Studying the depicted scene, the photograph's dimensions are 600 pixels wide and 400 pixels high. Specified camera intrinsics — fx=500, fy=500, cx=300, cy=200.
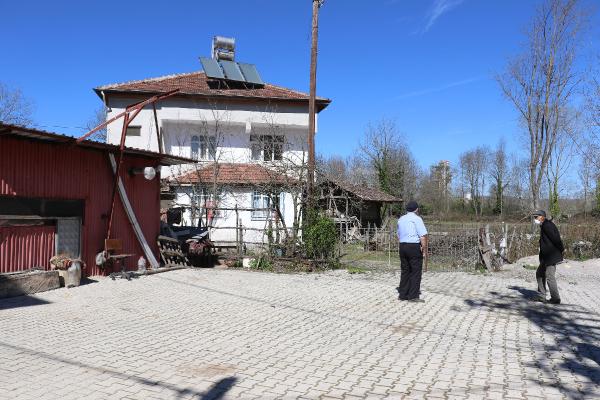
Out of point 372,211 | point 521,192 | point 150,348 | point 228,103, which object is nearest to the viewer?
point 150,348

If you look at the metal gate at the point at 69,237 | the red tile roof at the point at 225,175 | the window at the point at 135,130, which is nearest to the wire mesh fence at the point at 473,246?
the red tile roof at the point at 225,175

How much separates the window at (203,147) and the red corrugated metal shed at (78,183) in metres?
10.3

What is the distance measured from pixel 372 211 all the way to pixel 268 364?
2634 cm

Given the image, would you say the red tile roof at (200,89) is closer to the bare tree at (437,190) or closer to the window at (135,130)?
the window at (135,130)

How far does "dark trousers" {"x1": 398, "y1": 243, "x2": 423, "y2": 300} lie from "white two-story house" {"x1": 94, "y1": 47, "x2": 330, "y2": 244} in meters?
12.6

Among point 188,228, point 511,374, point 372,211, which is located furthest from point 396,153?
point 511,374

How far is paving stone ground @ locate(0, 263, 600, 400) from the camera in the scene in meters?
4.87

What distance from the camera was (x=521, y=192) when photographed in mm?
58344

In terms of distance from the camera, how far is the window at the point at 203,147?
24589 millimetres

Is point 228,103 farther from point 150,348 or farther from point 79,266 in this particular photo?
point 150,348

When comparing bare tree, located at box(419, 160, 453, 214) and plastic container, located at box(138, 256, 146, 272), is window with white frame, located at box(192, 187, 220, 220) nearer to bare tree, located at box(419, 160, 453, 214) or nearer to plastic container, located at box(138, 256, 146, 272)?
plastic container, located at box(138, 256, 146, 272)

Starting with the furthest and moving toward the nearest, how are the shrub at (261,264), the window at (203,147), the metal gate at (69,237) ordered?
the window at (203,147) < the shrub at (261,264) < the metal gate at (69,237)

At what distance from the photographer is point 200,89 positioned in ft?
80.7

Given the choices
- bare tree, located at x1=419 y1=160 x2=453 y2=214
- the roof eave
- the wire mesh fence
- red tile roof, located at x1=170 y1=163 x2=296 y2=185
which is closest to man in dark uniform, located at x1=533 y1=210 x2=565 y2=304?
the wire mesh fence
